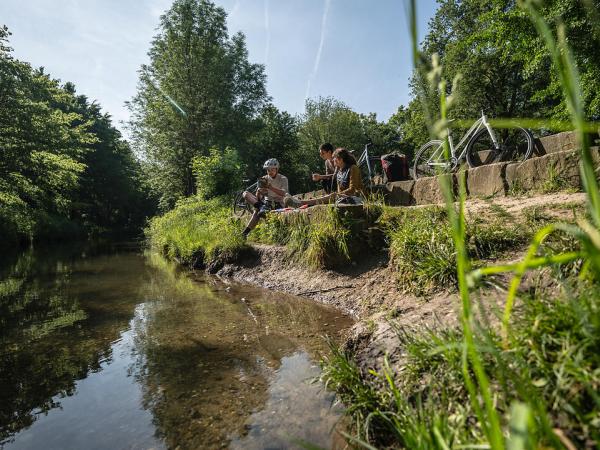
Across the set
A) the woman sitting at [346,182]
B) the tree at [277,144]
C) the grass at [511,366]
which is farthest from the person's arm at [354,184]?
the tree at [277,144]

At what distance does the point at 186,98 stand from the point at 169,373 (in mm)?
23209

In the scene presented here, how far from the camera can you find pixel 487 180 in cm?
450

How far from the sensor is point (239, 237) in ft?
23.4

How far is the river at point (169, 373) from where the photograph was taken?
1.96 metres

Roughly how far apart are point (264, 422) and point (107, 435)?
0.88m

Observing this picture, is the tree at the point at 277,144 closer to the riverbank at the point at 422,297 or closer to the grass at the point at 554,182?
the riverbank at the point at 422,297

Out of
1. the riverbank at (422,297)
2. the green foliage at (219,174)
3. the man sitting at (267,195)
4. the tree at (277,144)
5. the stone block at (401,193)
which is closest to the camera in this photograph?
the riverbank at (422,297)

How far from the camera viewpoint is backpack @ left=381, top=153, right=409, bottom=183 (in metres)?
7.05

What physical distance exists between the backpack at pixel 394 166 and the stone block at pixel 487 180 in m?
2.34

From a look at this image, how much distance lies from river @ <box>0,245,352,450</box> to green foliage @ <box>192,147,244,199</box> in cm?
1001

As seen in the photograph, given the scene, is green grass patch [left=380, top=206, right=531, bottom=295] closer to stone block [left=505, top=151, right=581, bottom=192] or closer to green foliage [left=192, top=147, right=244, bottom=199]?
stone block [left=505, top=151, right=581, bottom=192]

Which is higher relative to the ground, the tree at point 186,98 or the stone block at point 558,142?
the tree at point 186,98

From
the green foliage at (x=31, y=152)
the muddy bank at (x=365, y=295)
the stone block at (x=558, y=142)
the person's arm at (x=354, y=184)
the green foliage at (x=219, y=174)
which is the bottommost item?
the muddy bank at (x=365, y=295)

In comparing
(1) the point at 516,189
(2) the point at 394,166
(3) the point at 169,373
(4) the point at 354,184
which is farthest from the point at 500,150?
(3) the point at 169,373
